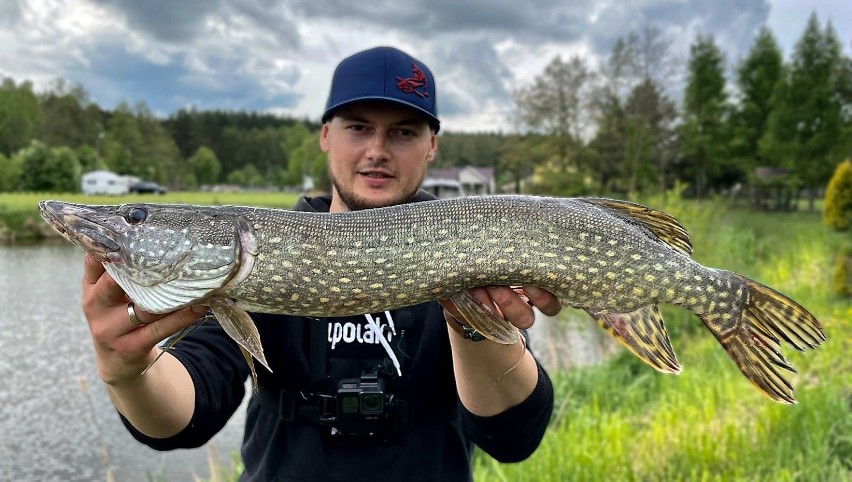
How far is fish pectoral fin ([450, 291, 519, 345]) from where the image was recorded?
2004mm

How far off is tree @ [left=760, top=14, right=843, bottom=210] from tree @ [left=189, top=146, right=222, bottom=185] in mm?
74854

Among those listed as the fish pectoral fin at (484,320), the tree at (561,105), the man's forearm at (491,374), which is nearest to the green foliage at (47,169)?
the tree at (561,105)

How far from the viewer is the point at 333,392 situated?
2.37 m

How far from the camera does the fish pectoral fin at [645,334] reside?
2.05 m

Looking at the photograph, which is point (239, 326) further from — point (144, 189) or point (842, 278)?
point (144, 189)

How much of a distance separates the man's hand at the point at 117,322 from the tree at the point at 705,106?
3810 centimetres

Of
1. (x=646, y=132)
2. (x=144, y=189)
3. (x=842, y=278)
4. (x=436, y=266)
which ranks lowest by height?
(x=144, y=189)

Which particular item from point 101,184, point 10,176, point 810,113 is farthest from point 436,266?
point 101,184

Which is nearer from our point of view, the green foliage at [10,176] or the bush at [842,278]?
the bush at [842,278]

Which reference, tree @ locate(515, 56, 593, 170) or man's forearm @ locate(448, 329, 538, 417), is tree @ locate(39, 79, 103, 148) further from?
man's forearm @ locate(448, 329, 538, 417)

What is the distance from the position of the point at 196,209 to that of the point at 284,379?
31.5 inches

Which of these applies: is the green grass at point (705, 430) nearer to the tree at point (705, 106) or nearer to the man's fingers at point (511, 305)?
the man's fingers at point (511, 305)

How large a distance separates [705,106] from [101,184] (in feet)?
171

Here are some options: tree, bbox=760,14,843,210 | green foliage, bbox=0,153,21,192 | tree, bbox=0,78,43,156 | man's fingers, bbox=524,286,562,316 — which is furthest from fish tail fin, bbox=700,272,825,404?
tree, bbox=0,78,43,156
